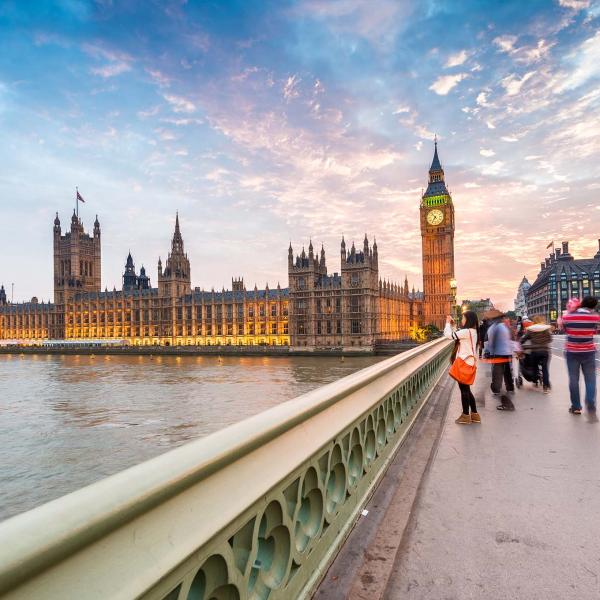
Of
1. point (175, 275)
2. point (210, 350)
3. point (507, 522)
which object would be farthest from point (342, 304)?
point (507, 522)

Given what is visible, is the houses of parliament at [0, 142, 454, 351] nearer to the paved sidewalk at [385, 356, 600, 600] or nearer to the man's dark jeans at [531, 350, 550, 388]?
the man's dark jeans at [531, 350, 550, 388]

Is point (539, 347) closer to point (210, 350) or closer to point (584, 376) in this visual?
point (584, 376)

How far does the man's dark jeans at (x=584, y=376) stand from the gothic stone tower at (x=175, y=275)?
326 feet

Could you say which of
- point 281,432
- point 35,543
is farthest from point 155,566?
point 281,432

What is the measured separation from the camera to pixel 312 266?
82.7 m

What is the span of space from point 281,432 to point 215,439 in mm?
419

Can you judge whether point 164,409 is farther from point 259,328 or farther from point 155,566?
point 259,328

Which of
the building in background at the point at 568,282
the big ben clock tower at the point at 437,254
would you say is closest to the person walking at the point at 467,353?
the big ben clock tower at the point at 437,254

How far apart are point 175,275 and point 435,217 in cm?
5848

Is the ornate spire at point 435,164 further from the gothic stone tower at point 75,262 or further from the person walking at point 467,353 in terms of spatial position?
the person walking at point 467,353

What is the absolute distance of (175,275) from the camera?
4050 inches

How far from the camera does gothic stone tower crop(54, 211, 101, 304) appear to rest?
396ft

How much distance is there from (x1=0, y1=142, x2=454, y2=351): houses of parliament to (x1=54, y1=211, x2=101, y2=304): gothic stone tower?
0.28m

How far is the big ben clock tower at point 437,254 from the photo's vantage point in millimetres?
92375
